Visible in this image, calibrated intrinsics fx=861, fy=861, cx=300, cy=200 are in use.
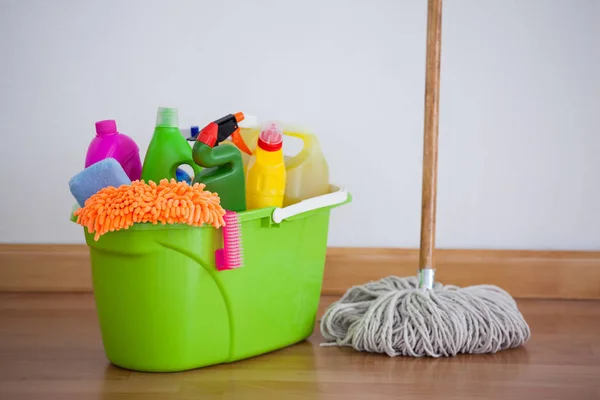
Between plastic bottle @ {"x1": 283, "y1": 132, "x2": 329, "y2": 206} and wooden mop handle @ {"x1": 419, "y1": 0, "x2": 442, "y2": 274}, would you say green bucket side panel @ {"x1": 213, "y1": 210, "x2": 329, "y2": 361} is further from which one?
wooden mop handle @ {"x1": 419, "y1": 0, "x2": 442, "y2": 274}

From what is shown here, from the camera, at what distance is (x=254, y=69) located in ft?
5.78

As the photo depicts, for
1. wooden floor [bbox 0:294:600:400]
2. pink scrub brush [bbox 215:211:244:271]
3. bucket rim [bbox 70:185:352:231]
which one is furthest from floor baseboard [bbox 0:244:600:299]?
pink scrub brush [bbox 215:211:244:271]

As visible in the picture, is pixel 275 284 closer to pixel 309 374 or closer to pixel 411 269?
pixel 309 374

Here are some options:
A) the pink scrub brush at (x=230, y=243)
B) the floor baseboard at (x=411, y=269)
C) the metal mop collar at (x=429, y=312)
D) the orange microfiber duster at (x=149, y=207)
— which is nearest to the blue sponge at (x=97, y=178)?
the orange microfiber duster at (x=149, y=207)

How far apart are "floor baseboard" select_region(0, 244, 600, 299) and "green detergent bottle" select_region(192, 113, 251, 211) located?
55cm

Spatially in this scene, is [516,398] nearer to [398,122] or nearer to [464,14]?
[398,122]

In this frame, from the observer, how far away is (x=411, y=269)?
5.90 feet

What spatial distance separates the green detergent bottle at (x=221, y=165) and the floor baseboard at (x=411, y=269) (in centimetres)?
55

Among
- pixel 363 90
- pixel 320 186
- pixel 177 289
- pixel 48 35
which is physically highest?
pixel 48 35

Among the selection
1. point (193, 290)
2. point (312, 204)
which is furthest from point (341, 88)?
point (193, 290)

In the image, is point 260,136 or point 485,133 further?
point 485,133

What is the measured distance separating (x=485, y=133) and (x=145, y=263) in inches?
33.7

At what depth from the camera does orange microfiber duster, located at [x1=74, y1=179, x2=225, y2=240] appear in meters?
1.17

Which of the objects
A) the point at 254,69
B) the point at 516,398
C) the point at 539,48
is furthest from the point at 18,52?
the point at 516,398
